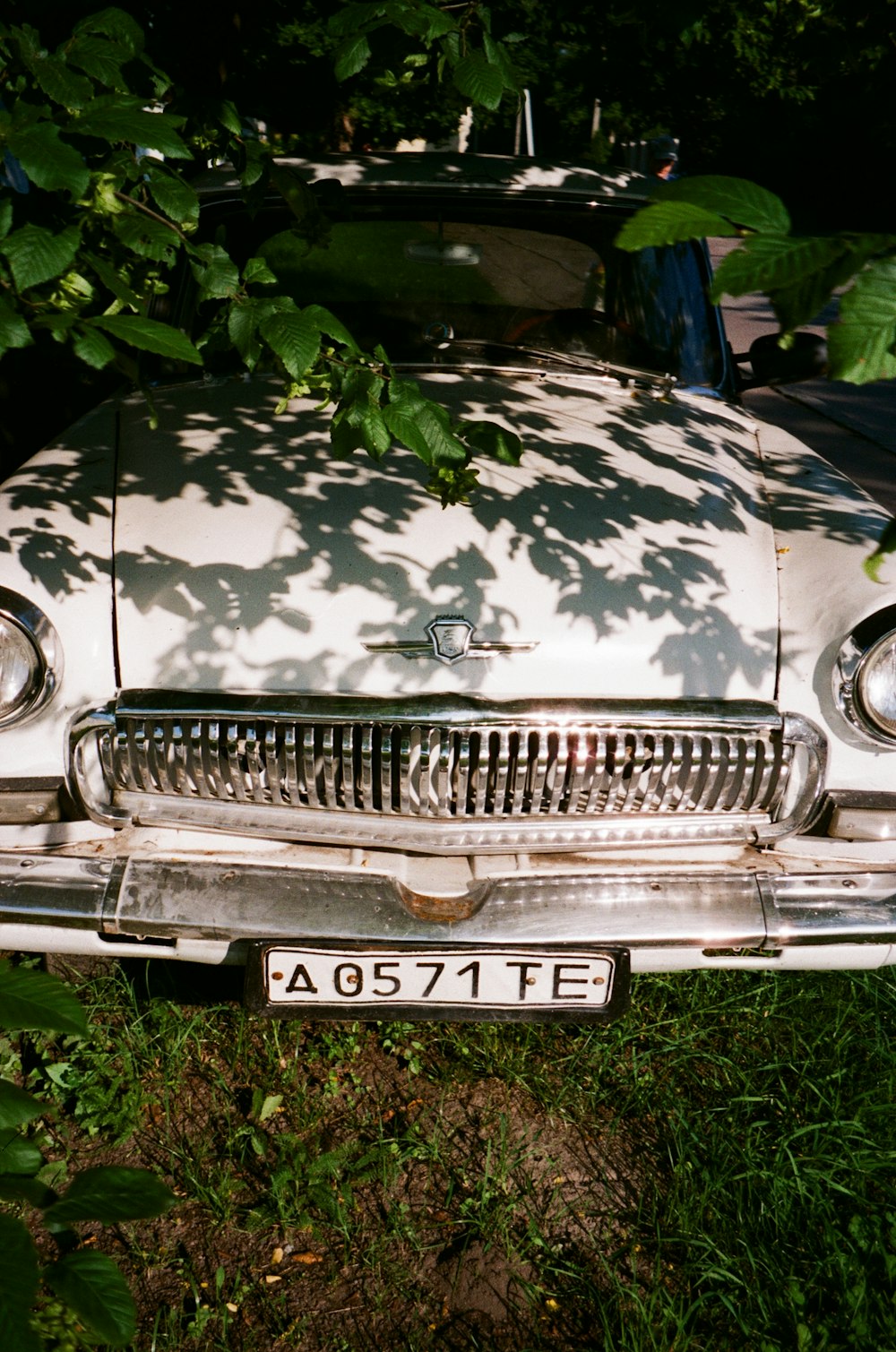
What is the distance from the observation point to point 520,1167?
2.29 metres

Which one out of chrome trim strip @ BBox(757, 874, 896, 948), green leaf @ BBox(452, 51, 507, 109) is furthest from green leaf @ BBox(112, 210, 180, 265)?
chrome trim strip @ BBox(757, 874, 896, 948)

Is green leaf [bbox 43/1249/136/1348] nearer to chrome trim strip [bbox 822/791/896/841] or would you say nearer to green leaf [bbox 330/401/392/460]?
green leaf [bbox 330/401/392/460]

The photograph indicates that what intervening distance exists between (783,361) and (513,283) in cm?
84

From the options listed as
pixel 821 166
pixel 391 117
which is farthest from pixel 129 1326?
pixel 821 166

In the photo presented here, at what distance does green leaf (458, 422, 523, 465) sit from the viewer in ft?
6.54

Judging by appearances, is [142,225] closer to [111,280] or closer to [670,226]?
[111,280]

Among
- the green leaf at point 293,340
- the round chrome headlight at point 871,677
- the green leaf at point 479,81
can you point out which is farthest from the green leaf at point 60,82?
the round chrome headlight at point 871,677

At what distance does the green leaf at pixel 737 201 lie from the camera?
1164mm

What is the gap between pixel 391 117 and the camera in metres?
12.4

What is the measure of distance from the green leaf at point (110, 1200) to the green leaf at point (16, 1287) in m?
0.06

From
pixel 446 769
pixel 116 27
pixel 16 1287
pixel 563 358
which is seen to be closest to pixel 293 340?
pixel 116 27

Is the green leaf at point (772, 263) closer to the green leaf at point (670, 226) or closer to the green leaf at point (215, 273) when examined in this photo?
the green leaf at point (670, 226)

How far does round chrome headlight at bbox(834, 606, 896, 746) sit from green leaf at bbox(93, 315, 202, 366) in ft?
4.54

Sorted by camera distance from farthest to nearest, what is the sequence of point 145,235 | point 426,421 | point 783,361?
point 783,361 → point 426,421 → point 145,235
